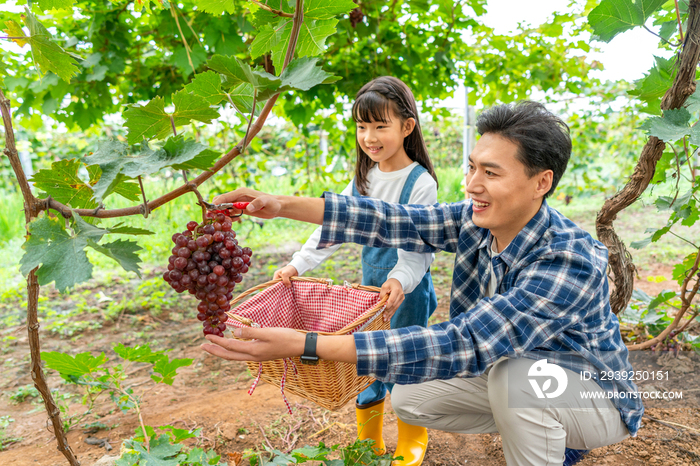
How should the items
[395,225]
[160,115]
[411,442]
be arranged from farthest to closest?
[411,442]
[395,225]
[160,115]

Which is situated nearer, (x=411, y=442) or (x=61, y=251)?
(x=61, y=251)

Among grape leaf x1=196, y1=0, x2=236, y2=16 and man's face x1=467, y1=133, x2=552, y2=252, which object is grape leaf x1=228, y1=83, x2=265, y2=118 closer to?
grape leaf x1=196, y1=0, x2=236, y2=16

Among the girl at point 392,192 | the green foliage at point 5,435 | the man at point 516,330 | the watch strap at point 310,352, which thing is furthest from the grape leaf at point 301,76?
the green foliage at point 5,435

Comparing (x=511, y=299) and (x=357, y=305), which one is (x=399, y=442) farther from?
(x=511, y=299)

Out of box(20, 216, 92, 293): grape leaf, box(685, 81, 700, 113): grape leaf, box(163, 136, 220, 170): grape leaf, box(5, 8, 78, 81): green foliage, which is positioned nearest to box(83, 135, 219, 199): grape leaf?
box(163, 136, 220, 170): grape leaf

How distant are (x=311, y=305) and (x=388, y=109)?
0.87 metres

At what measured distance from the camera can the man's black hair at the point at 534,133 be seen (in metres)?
1.39

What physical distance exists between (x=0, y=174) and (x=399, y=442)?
763 cm

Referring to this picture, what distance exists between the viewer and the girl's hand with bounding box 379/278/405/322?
1.59 meters

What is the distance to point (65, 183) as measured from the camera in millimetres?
954

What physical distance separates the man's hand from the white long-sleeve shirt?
2.27ft

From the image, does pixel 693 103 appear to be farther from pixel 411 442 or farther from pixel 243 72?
pixel 411 442

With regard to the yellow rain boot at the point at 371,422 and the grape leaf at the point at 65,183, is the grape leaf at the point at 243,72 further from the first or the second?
the yellow rain boot at the point at 371,422

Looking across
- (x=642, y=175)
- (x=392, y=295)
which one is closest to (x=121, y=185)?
(x=392, y=295)
